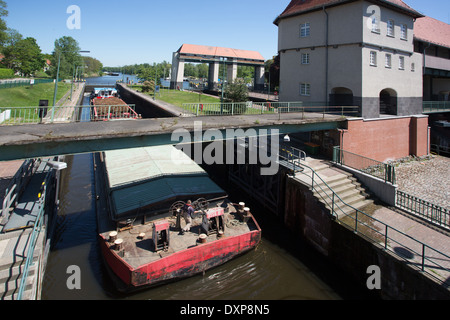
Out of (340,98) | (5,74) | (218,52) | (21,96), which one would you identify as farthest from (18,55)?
(340,98)

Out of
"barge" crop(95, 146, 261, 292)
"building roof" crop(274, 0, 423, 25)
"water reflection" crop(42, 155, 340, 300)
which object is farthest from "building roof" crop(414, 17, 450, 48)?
"water reflection" crop(42, 155, 340, 300)

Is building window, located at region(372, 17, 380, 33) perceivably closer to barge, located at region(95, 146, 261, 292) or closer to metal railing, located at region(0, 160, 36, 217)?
barge, located at region(95, 146, 261, 292)

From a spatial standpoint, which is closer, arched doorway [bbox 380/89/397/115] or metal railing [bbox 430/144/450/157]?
arched doorway [bbox 380/89/397/115]

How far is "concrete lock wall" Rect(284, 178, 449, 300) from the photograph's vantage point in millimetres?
9375

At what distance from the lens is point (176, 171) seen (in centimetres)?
1719

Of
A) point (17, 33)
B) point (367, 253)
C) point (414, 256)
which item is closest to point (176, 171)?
point (367, 253)

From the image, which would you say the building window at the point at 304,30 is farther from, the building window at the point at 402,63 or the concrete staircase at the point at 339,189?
the concrete staircase at the point at 339,189

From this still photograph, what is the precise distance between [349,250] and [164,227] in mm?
7936

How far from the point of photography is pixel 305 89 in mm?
26641

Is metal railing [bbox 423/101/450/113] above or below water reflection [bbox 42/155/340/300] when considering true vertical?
above

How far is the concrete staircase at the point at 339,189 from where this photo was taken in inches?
542

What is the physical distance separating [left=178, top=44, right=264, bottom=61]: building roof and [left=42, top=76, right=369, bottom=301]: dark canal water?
1733 inches

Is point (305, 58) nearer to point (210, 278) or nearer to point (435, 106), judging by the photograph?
point (435, 106)

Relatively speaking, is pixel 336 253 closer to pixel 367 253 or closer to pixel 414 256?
pixel 367 253
